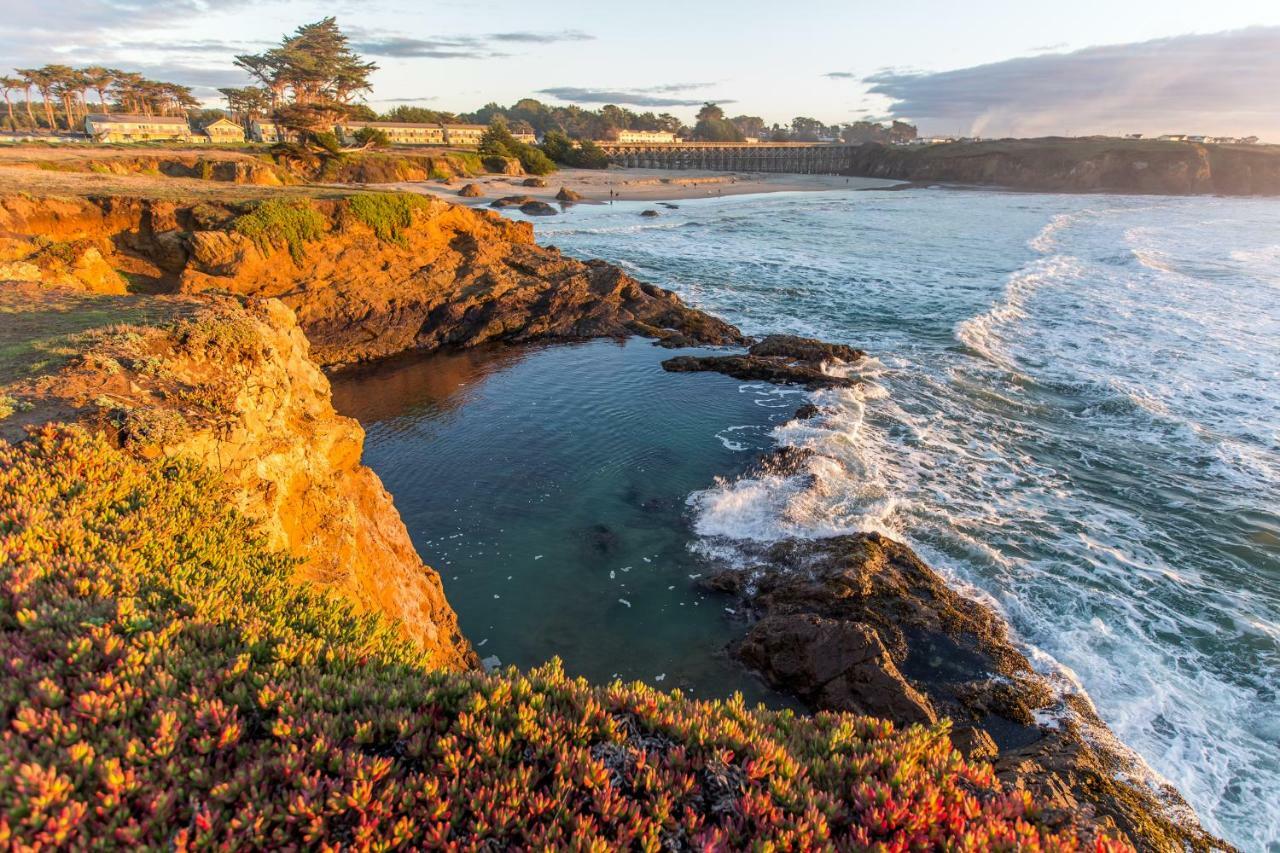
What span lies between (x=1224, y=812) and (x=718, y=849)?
8.68 meters

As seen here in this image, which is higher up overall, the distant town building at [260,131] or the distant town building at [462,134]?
the distant town building at [462,134]

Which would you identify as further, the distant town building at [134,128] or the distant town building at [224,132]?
the distant town building at [224,132]

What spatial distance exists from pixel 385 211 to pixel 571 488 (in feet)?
61.0

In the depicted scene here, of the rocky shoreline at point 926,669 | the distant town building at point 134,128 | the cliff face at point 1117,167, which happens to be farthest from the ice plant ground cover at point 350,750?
the cliff face at point 1117,167

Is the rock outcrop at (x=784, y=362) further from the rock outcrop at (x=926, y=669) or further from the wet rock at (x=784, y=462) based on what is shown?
the rock outcrop at (x=926, y=669)

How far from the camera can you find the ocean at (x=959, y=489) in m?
10.4

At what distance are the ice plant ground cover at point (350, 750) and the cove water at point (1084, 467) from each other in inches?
287

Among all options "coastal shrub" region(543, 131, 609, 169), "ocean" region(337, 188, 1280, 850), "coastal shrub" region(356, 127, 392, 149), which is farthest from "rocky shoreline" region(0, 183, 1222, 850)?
"coastal shrub" region(543, 131, 609, 169)

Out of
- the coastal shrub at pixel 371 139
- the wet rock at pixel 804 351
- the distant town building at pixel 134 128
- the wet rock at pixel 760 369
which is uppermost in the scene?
the distant town building at pixel 134 128

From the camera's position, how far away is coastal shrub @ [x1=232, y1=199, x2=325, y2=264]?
23.1 metres

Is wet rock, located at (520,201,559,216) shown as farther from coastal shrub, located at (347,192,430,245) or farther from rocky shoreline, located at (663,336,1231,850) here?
rocky shoreline, located at (663,336,1231,850)

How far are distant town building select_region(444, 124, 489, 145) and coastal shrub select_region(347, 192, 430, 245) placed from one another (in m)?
107

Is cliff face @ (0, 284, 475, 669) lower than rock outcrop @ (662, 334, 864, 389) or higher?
higher

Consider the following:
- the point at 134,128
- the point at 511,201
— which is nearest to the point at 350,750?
the point at 511,201
